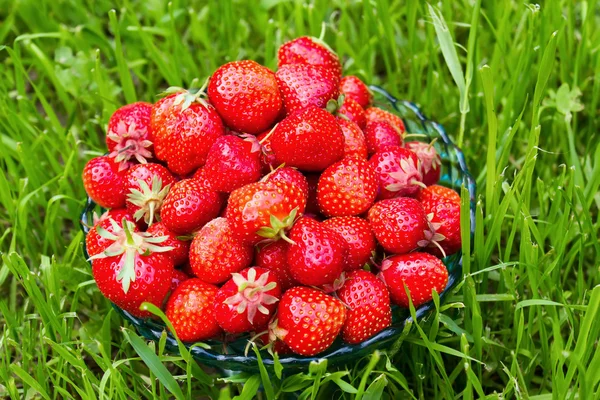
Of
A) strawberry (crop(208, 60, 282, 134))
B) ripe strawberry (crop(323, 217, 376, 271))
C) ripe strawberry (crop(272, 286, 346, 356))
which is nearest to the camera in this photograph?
ripe strawberry (crop(272, 286, 346, 356))

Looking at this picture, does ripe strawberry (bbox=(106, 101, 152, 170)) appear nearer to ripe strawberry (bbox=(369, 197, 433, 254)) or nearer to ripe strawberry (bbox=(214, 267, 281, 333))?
ripe strawberry (bbox=(214, 267, 281, 333))

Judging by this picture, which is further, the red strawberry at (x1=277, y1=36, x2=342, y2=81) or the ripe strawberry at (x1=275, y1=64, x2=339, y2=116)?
the red strawberry at (x1=277, y1=36, x2=342, y2=81)

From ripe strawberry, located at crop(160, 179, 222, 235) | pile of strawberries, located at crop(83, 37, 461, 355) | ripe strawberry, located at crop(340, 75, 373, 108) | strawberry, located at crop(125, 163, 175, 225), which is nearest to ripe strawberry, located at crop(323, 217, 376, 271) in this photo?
pile of strawberries, located at crop(83, 37, 461, 355)

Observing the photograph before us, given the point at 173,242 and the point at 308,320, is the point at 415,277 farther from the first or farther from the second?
the point at 173,242

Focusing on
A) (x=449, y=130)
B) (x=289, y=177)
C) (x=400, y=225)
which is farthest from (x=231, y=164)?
(x=449, y=130)

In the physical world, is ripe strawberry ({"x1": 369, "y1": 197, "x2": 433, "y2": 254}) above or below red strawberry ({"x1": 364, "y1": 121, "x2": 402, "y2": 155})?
below

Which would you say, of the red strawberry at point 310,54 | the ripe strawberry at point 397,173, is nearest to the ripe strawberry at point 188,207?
the ripe strawberry at point 397,173
